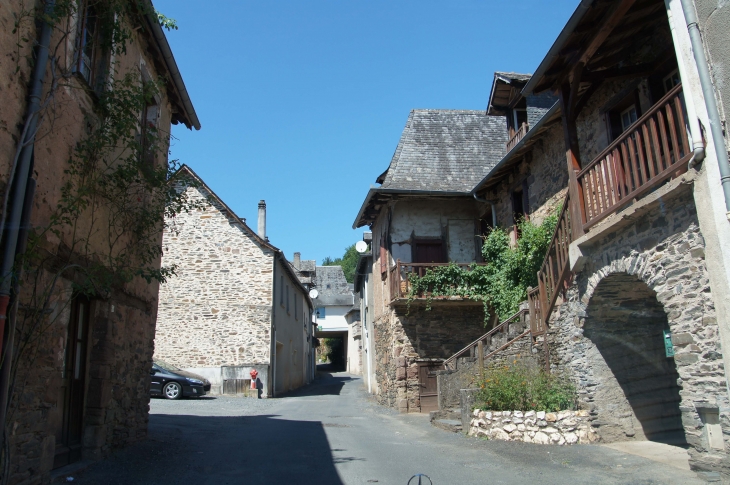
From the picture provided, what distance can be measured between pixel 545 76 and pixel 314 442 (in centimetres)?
692

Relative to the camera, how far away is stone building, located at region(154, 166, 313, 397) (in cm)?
2106

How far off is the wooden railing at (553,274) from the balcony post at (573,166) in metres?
0.23

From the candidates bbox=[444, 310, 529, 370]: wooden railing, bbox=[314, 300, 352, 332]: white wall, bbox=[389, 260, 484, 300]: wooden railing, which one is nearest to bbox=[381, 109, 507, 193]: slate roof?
bbox=[389, 260, 484, 300]: wooden railing

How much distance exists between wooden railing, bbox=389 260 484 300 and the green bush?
583cm

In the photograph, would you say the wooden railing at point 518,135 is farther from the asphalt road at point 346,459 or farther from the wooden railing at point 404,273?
the asphalt road at point 346,459

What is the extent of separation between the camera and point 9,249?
4848 mm

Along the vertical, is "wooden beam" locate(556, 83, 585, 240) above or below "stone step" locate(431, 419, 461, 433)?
above

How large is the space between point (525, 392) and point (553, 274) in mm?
2045

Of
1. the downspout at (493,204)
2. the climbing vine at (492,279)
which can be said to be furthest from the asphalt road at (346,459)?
the downspout at (493,204)

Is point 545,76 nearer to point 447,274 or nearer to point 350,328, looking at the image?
point 447,274

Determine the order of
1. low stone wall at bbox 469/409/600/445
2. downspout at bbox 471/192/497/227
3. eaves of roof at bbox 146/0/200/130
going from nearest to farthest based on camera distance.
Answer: eaves of roof at bbox 146/0/200/130 < low stone wall at bbox 469/409/600/445 < downspout at bbox 471/192/497/227

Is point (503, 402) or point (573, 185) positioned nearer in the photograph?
point (573, 185)

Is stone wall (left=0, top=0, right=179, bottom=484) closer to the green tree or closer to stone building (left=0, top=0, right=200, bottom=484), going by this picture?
stone building (left=0, top=0, right=200, bottom=484)

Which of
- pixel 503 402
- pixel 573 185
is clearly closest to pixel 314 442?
pixel 503 402
